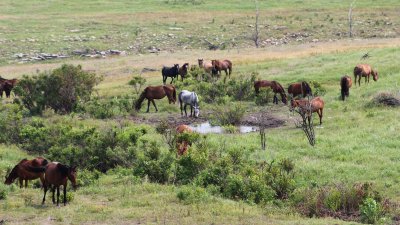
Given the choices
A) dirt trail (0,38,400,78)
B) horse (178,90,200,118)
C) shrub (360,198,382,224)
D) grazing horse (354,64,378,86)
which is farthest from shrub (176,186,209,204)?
dirt trail (0,38,400,78)

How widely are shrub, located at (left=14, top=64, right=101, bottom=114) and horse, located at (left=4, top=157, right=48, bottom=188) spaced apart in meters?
11.9

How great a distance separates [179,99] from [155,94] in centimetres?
163

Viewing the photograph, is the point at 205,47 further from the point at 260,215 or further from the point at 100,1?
the point at 260,215

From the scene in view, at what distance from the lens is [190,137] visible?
20.0m

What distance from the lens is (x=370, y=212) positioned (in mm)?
14750

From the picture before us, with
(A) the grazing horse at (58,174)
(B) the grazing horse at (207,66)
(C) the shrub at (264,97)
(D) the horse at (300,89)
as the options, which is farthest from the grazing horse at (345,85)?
(A) the grazing horse at (58,174)

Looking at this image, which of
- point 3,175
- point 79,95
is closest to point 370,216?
point 3,175

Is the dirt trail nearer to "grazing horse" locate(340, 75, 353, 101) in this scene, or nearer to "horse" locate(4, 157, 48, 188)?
"grazing horse" locate(340, 75, 353, 101)

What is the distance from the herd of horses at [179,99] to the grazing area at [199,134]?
0.16 ft

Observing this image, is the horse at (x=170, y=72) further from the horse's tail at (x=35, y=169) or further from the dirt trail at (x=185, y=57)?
the horse's tail at (x=35, y=169)

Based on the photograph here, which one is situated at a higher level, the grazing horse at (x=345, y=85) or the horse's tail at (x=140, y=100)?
the grazing horse at (x=345, y=85)

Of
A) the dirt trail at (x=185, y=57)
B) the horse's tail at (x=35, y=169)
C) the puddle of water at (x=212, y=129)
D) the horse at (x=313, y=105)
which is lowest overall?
the dirt trail at (x=185, y=57)

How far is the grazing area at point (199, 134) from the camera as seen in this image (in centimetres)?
1568

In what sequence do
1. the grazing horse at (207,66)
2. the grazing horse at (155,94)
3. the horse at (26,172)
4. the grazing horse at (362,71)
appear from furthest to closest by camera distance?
the grazing horse at (207,66), the grazing horse at (362,71), the grazing horse at (155,94), the horse at (26,172)
